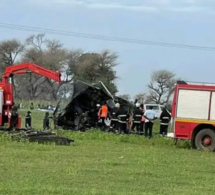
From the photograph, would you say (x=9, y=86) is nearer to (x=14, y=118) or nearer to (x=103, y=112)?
(x=14, y=118)

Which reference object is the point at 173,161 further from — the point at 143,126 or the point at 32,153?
the point at 143,126

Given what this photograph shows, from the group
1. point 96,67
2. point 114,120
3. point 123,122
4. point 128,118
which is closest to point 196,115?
point 123,122

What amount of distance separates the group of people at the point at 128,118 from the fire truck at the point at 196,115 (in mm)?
5501

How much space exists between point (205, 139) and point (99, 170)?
358 inches

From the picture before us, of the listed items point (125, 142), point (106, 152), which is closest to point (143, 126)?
point (125, 142)

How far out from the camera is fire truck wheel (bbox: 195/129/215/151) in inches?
853

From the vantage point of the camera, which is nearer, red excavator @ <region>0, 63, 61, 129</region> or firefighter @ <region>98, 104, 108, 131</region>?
red excavator @ <region>0, 63, 61, 129</region>

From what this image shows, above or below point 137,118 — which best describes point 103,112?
above

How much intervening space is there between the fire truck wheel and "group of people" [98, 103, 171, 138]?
591 cm

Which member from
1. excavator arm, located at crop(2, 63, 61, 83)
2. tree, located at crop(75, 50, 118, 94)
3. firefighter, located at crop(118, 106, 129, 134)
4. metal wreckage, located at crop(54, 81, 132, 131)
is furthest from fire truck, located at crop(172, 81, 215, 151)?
Result: tree, located at crop(75, 50, 118, 94)

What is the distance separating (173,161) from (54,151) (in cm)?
353

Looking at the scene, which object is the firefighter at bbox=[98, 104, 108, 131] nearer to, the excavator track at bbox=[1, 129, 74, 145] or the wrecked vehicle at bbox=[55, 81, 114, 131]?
the wrecked vehicle at bbox=[55, 81, 114, 131]

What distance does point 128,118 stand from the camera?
98.7 ft

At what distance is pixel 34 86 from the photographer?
86.1 meters
